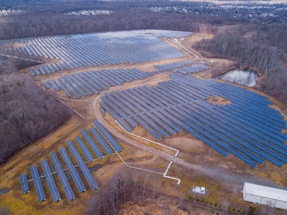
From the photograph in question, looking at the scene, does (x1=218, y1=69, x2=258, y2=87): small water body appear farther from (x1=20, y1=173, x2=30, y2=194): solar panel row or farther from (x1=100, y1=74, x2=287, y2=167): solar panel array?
(x1=20, y1=173, x2=30, y2=194): solar panel row

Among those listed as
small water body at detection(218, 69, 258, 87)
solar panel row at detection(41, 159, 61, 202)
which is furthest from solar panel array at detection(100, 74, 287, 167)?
solar panel row at detection(41, 159, 61, 202)

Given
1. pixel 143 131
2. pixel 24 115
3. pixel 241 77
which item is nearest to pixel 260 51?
pixel 241 77

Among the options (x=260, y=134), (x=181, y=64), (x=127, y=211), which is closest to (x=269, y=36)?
(x=181, y=64)

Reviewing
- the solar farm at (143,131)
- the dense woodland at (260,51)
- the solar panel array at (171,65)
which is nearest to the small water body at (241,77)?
the dense woodland at (260,51)

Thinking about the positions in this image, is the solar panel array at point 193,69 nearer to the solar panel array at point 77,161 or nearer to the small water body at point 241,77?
the small water body at point 241,77

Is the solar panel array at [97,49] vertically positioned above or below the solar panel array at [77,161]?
above

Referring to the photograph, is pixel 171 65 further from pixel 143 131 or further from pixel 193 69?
pixel 143 131

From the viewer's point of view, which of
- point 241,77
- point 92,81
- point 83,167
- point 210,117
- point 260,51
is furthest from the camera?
point 260,51
